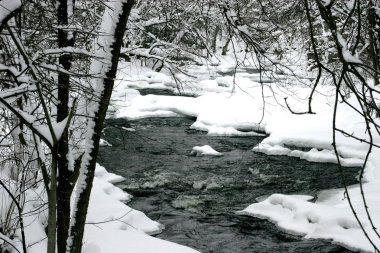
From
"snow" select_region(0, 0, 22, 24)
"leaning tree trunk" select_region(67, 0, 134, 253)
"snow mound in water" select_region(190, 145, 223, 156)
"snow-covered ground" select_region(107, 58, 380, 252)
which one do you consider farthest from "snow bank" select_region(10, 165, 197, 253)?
"snow mound in water" select_region(190, 145, 223, 156)

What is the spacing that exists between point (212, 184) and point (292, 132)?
4595mm

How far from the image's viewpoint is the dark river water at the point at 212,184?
6.75 meters

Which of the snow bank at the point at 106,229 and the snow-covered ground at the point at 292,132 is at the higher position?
the snow-covered ground at the point at 292,132

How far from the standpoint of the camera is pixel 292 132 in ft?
42.3

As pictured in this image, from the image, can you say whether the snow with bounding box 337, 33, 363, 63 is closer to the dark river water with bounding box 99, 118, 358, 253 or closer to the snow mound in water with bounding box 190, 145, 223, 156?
the dark river water with bounding box 99, 118, 358, 253

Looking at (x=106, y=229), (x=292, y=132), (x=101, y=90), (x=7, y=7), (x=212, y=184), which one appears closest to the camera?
(x=7, y=7)

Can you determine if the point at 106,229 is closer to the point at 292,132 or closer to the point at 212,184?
the point at 212,184

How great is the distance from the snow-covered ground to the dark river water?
36cm

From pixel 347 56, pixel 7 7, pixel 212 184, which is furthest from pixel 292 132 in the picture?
pixel 347 56

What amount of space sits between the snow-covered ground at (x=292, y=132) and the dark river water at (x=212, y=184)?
363mm

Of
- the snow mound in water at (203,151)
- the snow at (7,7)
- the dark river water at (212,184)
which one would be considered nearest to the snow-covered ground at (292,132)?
the dark river water at (212,184)

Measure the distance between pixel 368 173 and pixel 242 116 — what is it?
660 cm

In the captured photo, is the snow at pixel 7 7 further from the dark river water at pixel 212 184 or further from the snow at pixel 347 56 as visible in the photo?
the dark river water at pixel 212 184

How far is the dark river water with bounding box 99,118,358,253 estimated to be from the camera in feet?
22.1
